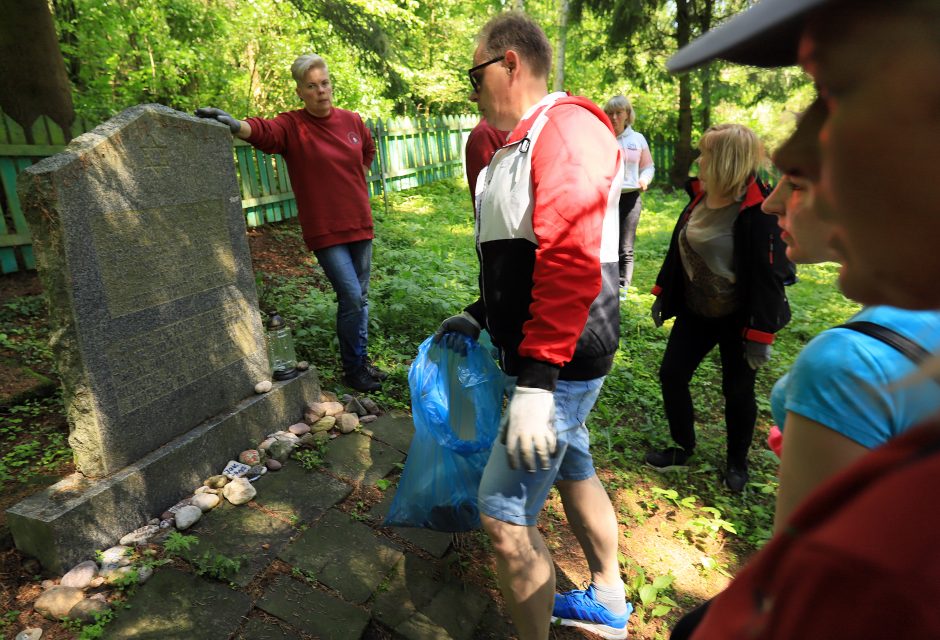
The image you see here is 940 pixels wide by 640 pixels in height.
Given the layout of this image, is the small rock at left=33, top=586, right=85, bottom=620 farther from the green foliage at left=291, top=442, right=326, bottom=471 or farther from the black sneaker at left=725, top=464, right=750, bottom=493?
the black sneaker at left=725, top=464, right=750, bottom=493

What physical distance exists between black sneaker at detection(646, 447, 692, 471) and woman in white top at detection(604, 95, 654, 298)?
2.82m

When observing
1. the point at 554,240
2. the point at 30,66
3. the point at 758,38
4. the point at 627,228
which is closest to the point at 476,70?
the point at 554,240

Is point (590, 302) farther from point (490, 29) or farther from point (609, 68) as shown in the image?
point (609, 68)

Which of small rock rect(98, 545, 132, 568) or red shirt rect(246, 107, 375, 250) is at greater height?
red shirt rect(246, 107, 375, 250)

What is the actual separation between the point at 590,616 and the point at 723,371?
62.3 inches

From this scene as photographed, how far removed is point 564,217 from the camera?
174cm

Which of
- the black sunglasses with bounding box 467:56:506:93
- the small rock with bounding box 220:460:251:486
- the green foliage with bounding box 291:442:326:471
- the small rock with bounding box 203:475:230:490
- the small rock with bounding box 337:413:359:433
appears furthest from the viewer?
the small rock with bounding box 337:413:359:433

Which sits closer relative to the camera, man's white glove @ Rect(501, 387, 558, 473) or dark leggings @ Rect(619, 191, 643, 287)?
man's white glove @ Rect(501, 387, 558, 473)

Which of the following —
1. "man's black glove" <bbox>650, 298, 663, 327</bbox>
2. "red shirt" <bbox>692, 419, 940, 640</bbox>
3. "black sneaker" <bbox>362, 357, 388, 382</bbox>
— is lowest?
"black sneaker" <bbox>362, 357, 388, 382</bbox>

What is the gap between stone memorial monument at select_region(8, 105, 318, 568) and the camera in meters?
2.47

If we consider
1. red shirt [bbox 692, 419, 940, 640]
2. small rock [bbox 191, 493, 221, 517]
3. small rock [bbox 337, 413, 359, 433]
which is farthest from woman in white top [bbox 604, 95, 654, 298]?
red shirt [bbox 692, 419, 940, 640]

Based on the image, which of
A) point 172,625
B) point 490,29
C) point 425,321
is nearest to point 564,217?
point 490,29

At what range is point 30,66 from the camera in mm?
5301

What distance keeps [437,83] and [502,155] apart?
1811 centimetres
